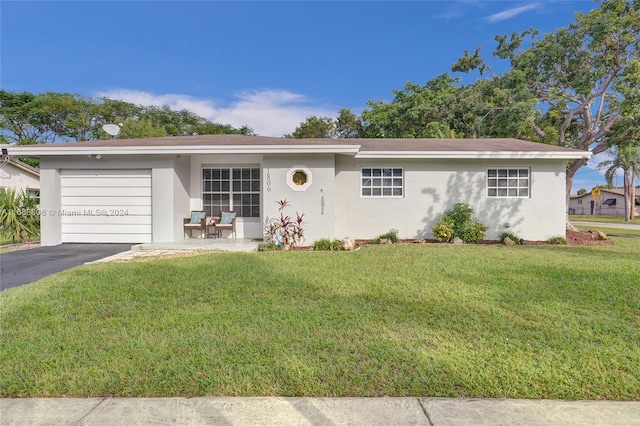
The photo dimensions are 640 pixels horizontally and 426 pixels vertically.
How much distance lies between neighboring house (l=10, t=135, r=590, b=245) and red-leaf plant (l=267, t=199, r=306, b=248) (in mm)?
204

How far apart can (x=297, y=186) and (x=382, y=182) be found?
9.49 feet

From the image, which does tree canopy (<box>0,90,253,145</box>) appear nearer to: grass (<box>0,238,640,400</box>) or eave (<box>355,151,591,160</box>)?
eave (<box>355,151,591,160</box>)

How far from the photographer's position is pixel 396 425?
7.32ft

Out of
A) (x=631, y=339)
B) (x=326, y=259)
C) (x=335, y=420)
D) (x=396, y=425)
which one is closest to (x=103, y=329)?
(x=335, y=420)

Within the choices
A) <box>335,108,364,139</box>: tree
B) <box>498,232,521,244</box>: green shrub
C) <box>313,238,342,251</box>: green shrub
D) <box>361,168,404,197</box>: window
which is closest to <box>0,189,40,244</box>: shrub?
<box>313,238,342,251</box>: green shrub

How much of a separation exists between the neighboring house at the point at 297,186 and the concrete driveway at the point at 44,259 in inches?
29.2

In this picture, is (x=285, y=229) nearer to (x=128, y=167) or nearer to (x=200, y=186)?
(x=200, y=186)

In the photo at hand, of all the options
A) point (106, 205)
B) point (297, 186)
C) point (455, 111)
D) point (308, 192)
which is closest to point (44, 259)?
point (106, 205)

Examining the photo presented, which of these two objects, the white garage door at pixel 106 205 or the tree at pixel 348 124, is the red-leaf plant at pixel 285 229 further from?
the tree at pixel 348 124

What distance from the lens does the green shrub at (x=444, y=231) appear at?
32.4 feet

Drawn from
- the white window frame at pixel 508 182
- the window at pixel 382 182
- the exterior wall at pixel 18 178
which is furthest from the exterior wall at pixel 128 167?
the exterior wall at pixel 18 178

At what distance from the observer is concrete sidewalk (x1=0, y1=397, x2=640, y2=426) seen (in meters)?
2.27

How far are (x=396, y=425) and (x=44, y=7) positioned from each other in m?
15.2

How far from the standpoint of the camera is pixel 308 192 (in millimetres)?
A: 9312
